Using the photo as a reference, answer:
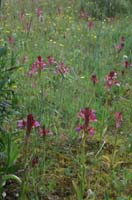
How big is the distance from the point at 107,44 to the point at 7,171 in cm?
315

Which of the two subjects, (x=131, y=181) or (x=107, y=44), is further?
(x=107, y=44)

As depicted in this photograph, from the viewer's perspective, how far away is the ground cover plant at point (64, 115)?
2.33 metres

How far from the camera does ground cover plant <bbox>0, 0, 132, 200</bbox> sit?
233cm

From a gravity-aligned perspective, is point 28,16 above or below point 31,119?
below

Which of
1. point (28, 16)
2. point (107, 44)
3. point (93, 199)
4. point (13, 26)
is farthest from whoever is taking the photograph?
point (28, 16)

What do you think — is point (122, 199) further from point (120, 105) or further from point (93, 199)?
point (120, 105)

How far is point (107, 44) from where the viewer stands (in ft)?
17.0

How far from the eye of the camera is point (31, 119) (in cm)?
202

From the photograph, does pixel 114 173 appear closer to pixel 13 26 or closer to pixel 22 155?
pixel 22 155

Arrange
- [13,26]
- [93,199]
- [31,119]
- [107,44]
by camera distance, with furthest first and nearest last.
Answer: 1. [13,26]
2. [107,44]
3. [93,199]
4. [31,119]

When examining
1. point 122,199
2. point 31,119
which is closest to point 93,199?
point 122,199

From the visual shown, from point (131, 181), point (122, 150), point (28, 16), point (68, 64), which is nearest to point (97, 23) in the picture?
point (28, 16)

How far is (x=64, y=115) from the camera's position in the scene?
10.7 ft

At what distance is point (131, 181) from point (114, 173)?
10 cm
